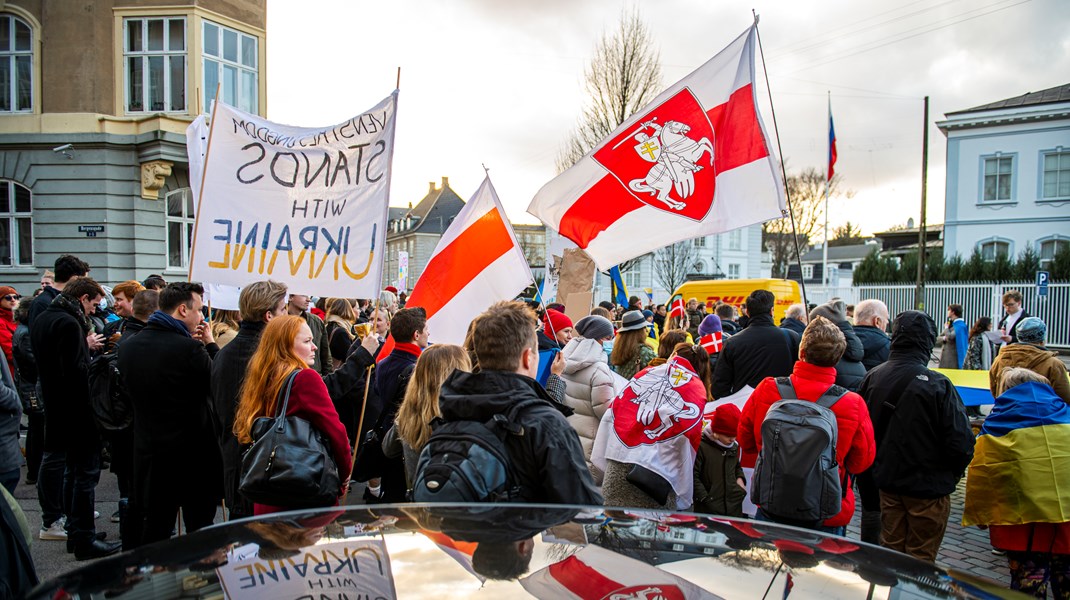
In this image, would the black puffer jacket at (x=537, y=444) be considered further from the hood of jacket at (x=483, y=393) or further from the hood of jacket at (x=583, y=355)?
the hood of jacket at (x=583, y=355)

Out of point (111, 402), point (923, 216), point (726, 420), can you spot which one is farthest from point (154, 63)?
point (923, 216)

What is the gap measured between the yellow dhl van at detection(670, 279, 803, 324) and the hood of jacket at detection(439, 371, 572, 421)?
48.1 feet

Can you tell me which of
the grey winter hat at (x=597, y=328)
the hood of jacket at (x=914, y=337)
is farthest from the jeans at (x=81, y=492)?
the hood of jacket at (x=914, y=337)

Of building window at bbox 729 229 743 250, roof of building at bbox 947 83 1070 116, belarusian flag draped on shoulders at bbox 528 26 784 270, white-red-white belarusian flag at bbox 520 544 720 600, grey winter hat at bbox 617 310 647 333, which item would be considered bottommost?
white-red-white belarusian flag at bbox 520 544 720 600

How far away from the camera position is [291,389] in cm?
320

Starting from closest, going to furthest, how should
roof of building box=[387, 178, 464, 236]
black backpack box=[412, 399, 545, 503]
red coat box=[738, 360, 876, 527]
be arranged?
1. black backpack box=[412, 399, 545, 503]
2. red coat box=[738, 360, 876, 527]
3. roof of building box=[387, 178, 464, 236]

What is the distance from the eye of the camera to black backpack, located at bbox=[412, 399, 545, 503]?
2.25 meters

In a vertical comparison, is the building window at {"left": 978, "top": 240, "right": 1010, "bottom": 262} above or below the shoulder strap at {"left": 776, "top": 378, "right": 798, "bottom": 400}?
above

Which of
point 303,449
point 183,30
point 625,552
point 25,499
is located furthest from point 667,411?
point 183,30

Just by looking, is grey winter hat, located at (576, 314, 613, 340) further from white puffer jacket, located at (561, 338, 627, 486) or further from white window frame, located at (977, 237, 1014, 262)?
white window frame, located at (977, 237, 1014, 262)

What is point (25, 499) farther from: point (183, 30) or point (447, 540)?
point (183, 30)

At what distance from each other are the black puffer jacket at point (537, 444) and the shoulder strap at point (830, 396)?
1766 mm

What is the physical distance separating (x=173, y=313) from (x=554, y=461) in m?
2.83

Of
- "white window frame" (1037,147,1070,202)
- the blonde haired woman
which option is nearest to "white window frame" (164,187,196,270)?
the blonde haired woman
